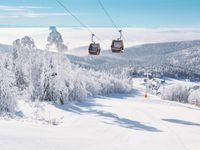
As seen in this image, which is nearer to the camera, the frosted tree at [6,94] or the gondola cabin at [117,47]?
the gondola cabin at [117,47]

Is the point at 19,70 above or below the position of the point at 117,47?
below

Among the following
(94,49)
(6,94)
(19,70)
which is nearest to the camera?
(94,49)

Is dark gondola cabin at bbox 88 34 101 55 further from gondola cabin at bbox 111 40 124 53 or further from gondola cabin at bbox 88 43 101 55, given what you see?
gondola cabin at bbox 111 40 124 53

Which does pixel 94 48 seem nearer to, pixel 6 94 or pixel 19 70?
pixel 6 94

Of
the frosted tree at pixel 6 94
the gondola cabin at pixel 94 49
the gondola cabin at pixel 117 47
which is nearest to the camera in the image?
the gondola cabin at pixel 117 47

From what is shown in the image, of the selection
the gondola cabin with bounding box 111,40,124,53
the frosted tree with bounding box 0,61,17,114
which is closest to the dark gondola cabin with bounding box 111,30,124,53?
the gondola cabin with bounding box 111,40,124,53

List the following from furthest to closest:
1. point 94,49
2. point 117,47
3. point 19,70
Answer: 1. point 19,70
2. point 94,49
3. point 117,47

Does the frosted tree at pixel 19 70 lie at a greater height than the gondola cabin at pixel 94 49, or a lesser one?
lesser

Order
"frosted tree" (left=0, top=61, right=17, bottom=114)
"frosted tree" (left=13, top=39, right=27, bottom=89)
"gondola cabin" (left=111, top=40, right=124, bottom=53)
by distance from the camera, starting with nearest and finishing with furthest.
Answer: "gondola cabin" (left=111, top=40, right=124, bottom=53) → "frosted tree" (left=0, top=61, right=17, bottom=114) → "frosted tree" (left=13, top=39, right=27, bottom=89)

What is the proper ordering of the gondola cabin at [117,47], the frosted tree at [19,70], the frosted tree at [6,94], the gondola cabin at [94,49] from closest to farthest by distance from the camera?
the gondola cabin at [117,47], the frosted tree at [6,94], the gondola cabin at [94,49], the frosted tree at [19,70]

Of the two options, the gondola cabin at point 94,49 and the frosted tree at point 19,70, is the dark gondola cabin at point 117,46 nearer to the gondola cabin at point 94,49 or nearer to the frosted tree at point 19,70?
the gondola cabin at point 94,49

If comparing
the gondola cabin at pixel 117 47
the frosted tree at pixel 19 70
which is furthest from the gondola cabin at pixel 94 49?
the frosted tree at pixel 19 70

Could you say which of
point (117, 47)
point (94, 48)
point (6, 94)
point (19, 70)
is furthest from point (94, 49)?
point (19, 70)

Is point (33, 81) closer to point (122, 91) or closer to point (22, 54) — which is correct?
point (22, 54)
